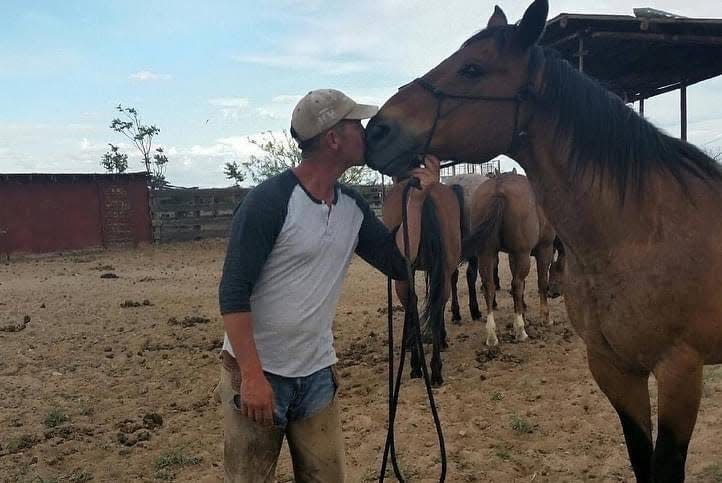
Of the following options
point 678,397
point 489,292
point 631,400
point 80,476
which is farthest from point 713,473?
point 80,476

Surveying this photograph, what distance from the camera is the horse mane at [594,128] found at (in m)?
1.99

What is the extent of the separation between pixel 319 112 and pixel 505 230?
423 centimetres

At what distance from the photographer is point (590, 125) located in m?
2.00

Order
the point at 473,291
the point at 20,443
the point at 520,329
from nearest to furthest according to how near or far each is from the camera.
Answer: the point at 20,443 < the point at 520,329 < the point at 473,291

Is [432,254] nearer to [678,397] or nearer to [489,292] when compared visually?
[489,292]

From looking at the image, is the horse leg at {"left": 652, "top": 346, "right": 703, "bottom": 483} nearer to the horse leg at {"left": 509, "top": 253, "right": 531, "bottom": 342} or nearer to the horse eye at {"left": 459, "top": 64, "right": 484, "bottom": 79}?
the horse eye at {"left": 459, "top": 64, "right": 484, "bottom": 79}

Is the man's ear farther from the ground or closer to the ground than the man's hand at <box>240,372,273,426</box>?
farther from the ground

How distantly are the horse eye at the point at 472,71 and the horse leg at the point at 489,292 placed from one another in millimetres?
3830

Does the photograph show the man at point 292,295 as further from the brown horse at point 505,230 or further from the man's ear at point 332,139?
the brown horse at point 505,230

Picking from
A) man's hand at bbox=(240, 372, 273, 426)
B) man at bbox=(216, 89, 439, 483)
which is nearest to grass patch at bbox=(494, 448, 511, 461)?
man at bbox=(216, 89, 439, 483)

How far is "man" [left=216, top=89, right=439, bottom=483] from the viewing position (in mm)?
1714

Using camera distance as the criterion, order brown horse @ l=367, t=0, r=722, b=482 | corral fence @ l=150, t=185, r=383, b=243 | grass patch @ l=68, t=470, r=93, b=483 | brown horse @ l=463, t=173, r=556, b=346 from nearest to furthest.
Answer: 1. brown horse @ l=367, t=0, r=722, b=482
2. grass patch @ l=68, t=470, r=93, b=483
3. brown horse @ l=463, t=173, r=556, b=346
4. corral fence @ l=150, t=185, r=383, b=243

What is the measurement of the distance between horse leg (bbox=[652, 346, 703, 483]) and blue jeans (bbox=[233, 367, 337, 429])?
45.0 inches

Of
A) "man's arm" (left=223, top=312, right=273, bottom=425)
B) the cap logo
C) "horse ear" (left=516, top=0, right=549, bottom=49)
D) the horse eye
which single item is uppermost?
"horse ear" (left=516, top=0, right=549, bottom=49)
